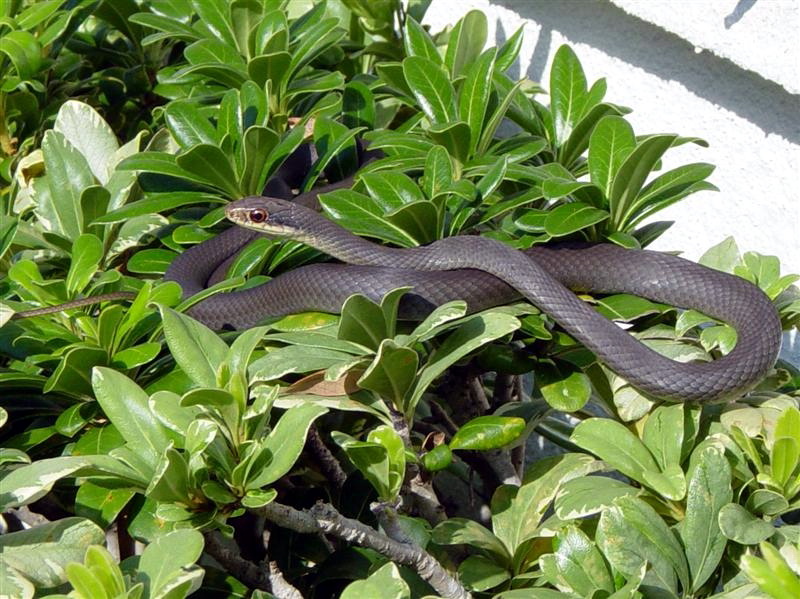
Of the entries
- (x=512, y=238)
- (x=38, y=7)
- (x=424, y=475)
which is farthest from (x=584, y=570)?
(x=38, y=7)

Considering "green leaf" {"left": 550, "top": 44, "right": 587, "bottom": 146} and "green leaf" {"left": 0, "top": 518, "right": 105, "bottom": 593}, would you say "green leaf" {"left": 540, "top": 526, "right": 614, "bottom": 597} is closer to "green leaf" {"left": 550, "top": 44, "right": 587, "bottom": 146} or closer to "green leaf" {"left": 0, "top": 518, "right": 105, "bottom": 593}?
"green leaf" {"left": 0, "top": 518, "right": 105, "bottom": 593}

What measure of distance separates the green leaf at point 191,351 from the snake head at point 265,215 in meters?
0.70

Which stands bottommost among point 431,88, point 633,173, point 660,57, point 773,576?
point 773,576

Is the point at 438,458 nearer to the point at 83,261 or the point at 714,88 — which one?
the point at 83,261

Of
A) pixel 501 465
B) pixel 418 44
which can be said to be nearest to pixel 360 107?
pixel 418 44

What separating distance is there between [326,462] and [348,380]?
0.84 feet

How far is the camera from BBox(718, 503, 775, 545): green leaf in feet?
5.65

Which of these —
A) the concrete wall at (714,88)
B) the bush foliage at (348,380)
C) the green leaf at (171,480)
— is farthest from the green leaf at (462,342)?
the concrete wall at (714,88)

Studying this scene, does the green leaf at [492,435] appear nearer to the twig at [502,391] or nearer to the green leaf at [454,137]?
the twig at [502,391]

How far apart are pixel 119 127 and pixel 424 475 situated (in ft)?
6.82

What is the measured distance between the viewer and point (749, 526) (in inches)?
68.9

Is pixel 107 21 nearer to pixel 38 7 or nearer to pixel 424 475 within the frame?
pixel 38 7

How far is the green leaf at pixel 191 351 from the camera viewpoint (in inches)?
75.3

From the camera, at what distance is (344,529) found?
1.76 metres
